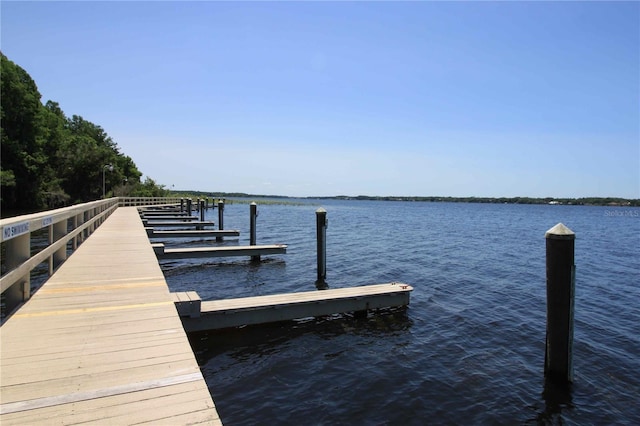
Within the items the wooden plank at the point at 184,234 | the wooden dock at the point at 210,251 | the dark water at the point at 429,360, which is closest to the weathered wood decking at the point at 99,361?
the dark water at the point at 429,360

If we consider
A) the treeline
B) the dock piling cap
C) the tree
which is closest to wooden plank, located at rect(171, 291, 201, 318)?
the dock piling cap

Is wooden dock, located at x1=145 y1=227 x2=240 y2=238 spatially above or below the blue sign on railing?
below

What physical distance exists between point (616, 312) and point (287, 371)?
9.70 metres

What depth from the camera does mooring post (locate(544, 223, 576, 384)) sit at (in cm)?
608

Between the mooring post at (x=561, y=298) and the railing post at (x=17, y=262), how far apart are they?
7274 millimetres

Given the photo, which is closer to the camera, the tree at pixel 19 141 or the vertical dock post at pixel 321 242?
the vertical dock post at pixel 321 242

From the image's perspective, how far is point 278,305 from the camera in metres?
8.39

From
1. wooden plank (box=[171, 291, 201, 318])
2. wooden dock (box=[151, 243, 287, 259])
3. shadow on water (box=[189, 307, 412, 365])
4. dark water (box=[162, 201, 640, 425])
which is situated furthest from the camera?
→ wooden dock (box=[151, 243, 287, 259])

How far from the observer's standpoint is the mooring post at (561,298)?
6.08m

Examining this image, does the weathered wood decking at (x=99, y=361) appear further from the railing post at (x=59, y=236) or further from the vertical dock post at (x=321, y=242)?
the vertical dock post at (x=321, y=242)

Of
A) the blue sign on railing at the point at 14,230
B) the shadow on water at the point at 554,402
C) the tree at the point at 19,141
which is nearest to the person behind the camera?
the blue sign on railing at the point at 14,230

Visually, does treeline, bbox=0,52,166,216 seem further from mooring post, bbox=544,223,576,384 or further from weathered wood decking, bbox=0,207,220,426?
mooring post, bbox=544,223,576,384

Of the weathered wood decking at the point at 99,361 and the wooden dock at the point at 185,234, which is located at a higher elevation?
the weathered wood decking at the point at 99,361

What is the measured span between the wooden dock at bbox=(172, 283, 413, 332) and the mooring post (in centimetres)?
383
